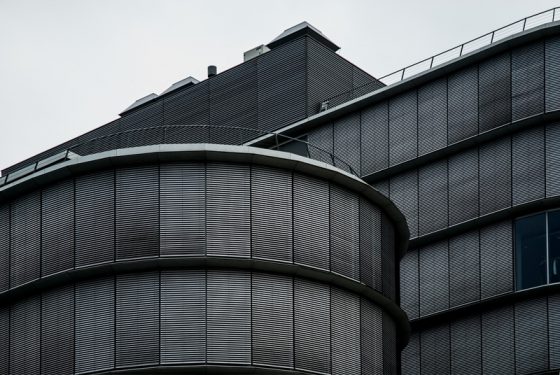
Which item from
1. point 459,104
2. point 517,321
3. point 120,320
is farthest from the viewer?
point 459,104

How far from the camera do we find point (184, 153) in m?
42.8

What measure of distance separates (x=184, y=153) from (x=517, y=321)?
1846cm

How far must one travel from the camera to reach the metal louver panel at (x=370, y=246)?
45531 mm

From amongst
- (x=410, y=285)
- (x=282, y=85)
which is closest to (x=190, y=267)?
(x=410, y=285)

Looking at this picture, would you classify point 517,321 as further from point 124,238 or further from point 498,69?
point 124,238

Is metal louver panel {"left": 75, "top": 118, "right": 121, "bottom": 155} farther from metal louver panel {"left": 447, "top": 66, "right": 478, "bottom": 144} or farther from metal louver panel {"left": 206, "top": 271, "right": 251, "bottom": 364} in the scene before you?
metal louver panel {"left": 206, "top": 271, "right": 251, "bottom": 364}

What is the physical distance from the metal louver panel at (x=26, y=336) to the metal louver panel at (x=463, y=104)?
2282 centimetres

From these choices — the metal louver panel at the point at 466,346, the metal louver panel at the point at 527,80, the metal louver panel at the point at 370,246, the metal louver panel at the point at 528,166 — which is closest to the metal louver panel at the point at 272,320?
the metal louver panel at the point at 370,246

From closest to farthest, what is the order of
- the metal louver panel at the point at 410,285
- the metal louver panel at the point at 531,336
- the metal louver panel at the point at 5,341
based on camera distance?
the metal louver panel at the point at 5,341 < the metal louver panel at the point at 531,336 < the metal louver panel at the point at 410,285

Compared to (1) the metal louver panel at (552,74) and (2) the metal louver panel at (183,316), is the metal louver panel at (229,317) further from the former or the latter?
(1) the metal louver panel at (552,74)

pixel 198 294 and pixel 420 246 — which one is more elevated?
pixel 420 246

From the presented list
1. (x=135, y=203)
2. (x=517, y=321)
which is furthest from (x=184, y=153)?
(x=517, y=321)

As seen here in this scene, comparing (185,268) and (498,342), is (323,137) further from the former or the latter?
(185,268)

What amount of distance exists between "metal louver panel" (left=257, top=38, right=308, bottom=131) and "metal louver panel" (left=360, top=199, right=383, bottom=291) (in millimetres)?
19784
